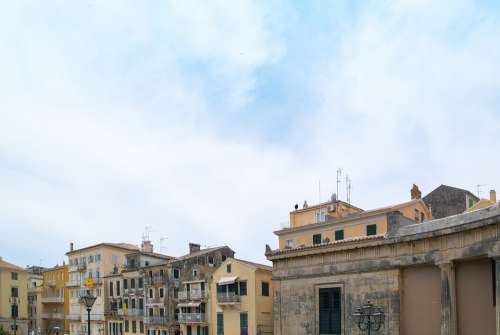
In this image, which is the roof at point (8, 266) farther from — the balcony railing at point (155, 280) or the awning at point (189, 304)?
the awning at point (189, 304)

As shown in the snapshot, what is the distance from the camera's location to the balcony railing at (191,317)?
172 feet

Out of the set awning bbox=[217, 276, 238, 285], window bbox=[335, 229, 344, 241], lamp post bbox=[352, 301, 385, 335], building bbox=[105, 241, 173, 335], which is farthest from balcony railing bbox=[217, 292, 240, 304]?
lamp post bbox=[352, 301, 385, 335]

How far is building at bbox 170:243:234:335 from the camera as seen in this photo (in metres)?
52.8

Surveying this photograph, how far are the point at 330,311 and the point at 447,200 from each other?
2934cm

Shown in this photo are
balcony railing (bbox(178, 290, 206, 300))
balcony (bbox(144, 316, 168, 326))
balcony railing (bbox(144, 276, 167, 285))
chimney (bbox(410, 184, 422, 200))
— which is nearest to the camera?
chimney (bbox(410, 184, 422, 200))

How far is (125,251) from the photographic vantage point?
71.6 m

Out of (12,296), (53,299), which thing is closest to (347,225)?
(53,299)

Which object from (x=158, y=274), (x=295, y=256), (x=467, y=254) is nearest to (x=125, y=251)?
(x=158, y=274)

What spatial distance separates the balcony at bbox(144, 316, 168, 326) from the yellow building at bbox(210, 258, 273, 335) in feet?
31.0

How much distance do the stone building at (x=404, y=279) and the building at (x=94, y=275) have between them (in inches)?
1846

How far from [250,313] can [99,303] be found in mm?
31033

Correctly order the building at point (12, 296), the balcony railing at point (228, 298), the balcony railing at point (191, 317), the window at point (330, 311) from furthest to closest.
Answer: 1. the building at point (12, 296)
2. the balcony railing at point (191, 317)
3. the balcony railing at point (228, 298)
4. the window at point (330, 311)

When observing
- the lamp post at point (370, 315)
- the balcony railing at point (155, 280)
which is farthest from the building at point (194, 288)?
the lamp post at point (370, 315)

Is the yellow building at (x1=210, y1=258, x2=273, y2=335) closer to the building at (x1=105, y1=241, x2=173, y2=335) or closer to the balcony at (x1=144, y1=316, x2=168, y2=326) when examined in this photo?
the balcony at (x1=144, y1=316, x2=168, y2=326)
